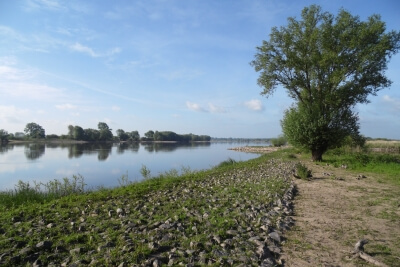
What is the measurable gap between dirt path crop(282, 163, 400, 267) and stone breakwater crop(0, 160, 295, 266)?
1.41ft

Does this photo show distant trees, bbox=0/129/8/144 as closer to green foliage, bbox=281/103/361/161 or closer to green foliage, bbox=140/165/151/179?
green foliage, bbox=140/165/151/179

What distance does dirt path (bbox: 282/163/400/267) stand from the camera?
4684 millimetres

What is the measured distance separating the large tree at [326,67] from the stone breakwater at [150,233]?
57.5 feet

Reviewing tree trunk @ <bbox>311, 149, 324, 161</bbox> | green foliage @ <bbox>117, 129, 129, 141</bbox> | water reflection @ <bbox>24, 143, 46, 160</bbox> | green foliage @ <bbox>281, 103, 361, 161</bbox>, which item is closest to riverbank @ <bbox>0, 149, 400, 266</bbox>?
green foliage @ <bbox>281, 103, 361, 161</bbox>

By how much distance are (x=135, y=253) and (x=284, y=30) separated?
2711 cm

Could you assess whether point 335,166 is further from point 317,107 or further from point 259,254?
point 259,254

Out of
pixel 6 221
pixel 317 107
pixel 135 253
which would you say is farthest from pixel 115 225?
pixel 317 107

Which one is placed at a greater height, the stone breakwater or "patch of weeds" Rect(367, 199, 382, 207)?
the stone breakwater

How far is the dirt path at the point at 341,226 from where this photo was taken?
4684mm

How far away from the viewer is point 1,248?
4.62 meters

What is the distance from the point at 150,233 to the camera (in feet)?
17.6

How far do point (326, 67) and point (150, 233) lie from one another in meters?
24.7

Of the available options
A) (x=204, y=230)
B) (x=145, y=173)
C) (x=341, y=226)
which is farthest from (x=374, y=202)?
(x=145, y=173)

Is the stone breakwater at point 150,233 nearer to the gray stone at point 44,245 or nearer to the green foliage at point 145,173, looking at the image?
the gray stone at point 44,245
